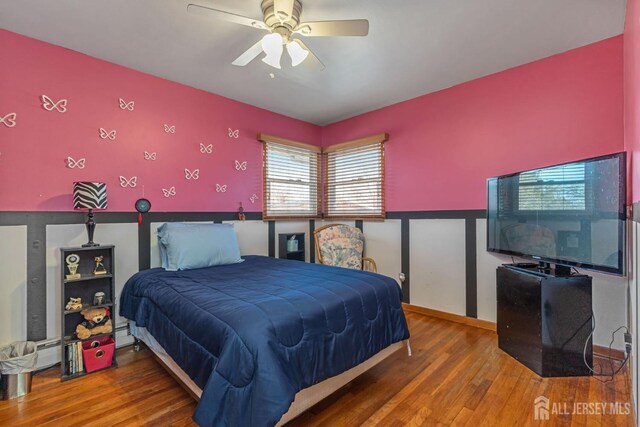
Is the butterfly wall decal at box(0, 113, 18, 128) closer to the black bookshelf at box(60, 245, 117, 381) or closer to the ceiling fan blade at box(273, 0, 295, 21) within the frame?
the black bookshelf at box(60, 245, 117, 381)

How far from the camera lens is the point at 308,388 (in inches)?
63.9

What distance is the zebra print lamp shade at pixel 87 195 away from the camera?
2.29 meters

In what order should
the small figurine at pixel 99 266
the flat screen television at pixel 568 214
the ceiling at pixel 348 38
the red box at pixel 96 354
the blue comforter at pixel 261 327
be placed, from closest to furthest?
the blue comforter at pixel 261 327, the flat screen television at pixel 568 214, the ceiling at pixel 348 38, the red box at pixel 96 354, the small figurine at pixel 99 266

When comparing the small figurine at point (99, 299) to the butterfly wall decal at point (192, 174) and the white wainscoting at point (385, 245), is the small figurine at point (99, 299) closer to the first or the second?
the butterfly wall decal at point (192, 174)

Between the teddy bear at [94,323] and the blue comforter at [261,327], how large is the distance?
16cm

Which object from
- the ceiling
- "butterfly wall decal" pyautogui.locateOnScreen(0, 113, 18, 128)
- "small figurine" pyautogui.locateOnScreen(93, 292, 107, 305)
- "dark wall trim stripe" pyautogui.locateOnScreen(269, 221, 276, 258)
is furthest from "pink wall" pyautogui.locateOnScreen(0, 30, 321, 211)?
"small figurine" pyautogui.locateOnScreen(93, 292, 107, 305)

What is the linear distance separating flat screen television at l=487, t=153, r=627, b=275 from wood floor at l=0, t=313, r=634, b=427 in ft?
2.85

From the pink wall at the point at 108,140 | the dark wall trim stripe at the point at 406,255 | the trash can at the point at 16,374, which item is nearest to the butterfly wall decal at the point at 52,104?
the pink wall at the point at 108,140

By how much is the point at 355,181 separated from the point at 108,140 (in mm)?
2841

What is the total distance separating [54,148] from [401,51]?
9.72 feet

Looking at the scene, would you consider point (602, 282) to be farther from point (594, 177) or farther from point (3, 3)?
point (3, 3)

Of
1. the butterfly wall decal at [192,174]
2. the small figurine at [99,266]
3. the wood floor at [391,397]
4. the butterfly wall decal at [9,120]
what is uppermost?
the butterfly wall decal at [9,120]

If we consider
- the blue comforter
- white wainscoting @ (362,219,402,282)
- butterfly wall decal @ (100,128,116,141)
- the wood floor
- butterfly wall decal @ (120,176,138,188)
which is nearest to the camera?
the blue comforter

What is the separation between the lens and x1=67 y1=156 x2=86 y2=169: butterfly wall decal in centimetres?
246
